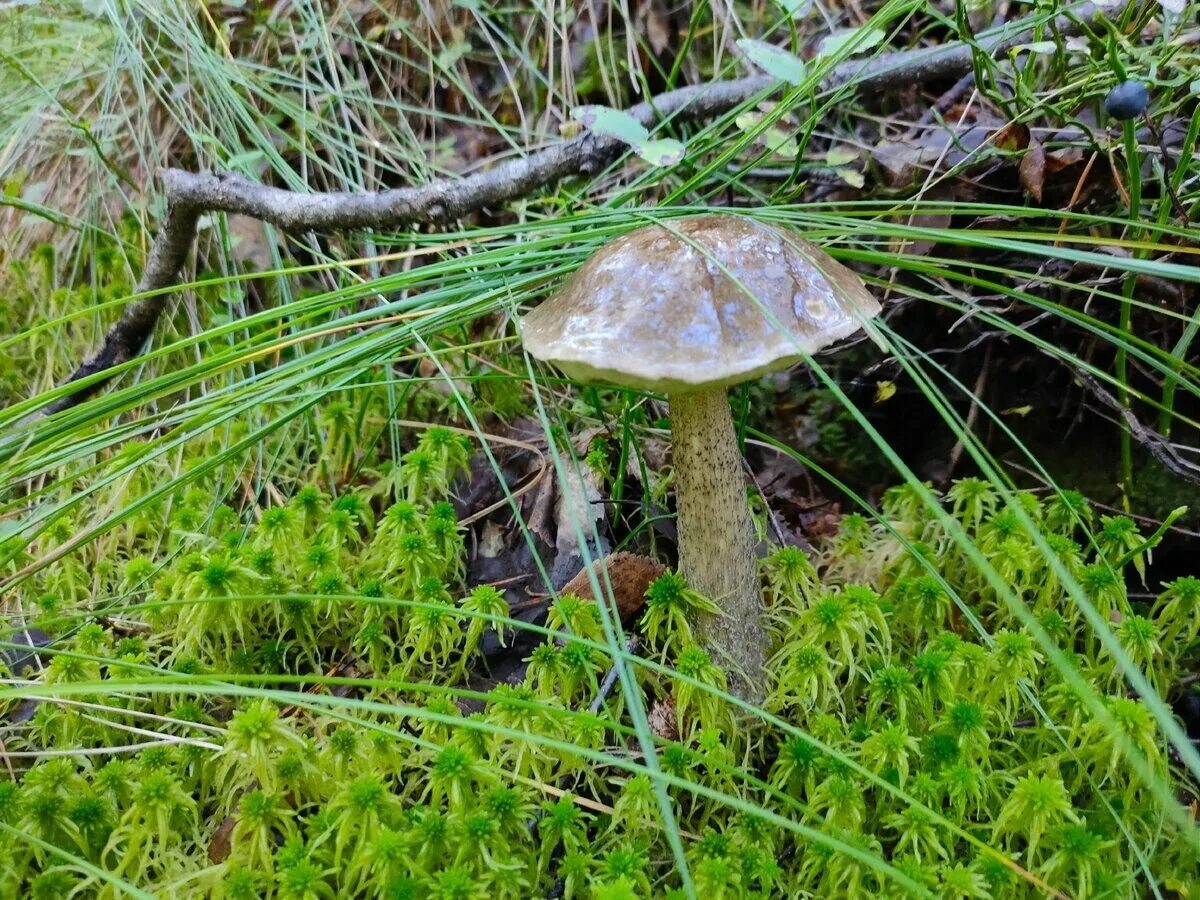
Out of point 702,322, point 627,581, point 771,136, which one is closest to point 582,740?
point 627,581

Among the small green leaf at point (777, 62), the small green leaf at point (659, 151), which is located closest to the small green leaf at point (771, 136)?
the small green leaf at point (777, 62)

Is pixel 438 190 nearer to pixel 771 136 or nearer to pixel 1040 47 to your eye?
pixel 771 136

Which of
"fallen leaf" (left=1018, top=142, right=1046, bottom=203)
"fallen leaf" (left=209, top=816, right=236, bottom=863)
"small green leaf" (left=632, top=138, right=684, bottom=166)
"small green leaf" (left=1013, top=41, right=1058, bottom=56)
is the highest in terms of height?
"small green leaf" (left=632, top=138, right=684, bottom=166)

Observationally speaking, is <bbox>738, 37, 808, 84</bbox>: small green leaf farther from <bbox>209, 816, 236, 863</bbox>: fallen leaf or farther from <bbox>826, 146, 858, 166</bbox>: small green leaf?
<bbox>209, 816, 236, 863</bbox>: fallen leaf

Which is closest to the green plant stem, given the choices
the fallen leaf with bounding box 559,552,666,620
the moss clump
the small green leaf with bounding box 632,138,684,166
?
the moss clump

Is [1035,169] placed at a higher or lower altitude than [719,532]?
higher
